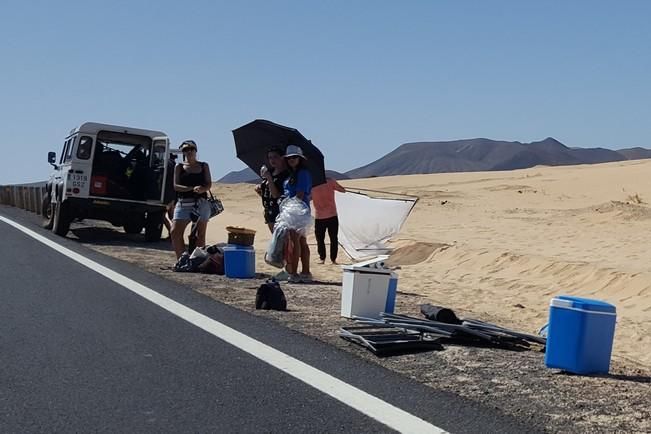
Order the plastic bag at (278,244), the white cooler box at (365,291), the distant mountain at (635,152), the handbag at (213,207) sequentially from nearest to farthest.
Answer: the white cooler box at (365,291) → the plastic bag at (278,244) → the handbag at (213,207) → the distant mountain at (635,152)

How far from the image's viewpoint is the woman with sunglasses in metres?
13.0

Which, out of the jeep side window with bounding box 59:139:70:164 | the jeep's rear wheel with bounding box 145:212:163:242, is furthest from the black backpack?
the jeep side window with bounding box 59:139:70:164

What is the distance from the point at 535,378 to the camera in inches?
251

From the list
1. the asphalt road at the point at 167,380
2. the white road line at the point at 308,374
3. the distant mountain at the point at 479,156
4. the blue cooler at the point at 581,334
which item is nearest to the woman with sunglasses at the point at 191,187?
the white road line at the point at 308,374

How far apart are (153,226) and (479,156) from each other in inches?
2682

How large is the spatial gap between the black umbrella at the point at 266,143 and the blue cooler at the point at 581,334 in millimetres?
6522

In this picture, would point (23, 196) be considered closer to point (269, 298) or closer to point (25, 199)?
point (25, 199)

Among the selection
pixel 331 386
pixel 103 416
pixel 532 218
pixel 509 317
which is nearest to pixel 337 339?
pixel 331 386

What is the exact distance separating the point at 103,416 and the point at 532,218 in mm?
20380

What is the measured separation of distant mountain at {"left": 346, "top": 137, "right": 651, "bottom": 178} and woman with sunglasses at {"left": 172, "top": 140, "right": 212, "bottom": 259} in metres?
64.7

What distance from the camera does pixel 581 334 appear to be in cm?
639

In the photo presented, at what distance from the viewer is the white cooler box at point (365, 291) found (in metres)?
8.79

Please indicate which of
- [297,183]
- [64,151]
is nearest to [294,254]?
[297,183]

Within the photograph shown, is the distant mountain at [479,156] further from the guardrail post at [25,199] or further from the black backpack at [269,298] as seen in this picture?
the black backpack at [269,298]
